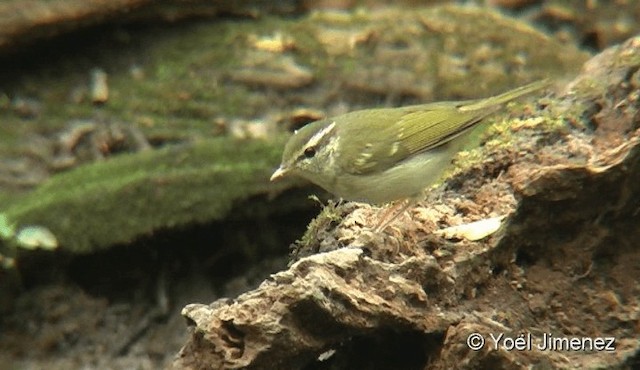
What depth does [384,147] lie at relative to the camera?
5469 mm

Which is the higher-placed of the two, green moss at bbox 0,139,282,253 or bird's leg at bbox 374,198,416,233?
bird's leg at bbox 374,198,416,233

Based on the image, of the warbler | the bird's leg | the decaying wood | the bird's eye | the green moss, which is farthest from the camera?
the green moss

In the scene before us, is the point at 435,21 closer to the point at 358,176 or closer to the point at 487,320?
the point at 358,176

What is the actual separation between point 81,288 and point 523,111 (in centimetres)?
332

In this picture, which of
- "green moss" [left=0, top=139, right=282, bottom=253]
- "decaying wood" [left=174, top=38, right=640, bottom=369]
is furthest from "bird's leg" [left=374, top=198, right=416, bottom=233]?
"green moss" [left=0, top=139, right=282, bottom=253]

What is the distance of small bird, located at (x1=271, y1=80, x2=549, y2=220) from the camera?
17.1ft

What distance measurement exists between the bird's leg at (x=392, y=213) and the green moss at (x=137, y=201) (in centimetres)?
219

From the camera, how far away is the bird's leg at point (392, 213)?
176 inches

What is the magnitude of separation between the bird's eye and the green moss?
1.66 metres

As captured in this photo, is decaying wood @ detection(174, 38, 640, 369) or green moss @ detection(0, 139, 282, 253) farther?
green moss @ detection(0, 139, 282, 253)

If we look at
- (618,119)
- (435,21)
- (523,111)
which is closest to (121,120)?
(435,21)

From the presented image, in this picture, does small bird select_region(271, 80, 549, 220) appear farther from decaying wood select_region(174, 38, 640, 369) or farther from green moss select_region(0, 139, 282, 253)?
green moss select_region(0, 139, 282, 253)

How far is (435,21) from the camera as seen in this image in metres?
9.48

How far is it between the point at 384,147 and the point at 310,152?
38 cm
